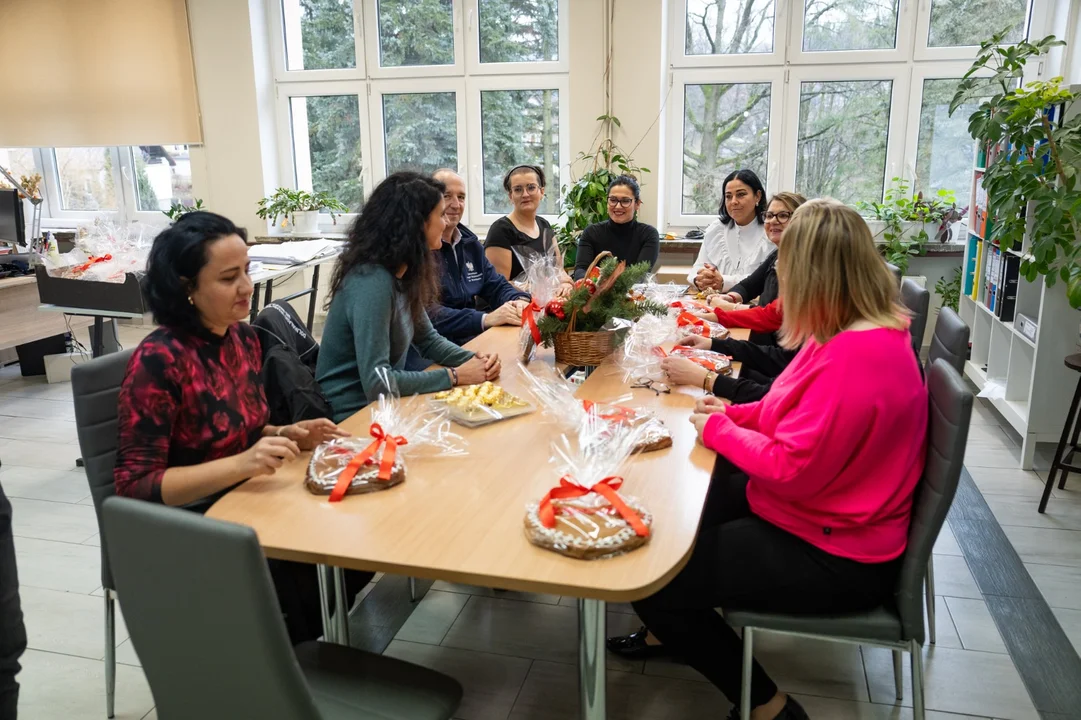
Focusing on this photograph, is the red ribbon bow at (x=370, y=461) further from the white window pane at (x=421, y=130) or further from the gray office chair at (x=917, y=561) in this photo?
the white window pane at (x=421, y=130)

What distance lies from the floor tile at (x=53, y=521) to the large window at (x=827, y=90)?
4.11 meters

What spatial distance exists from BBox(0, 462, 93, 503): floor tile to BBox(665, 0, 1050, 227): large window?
4023mm

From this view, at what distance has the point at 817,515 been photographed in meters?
1.74

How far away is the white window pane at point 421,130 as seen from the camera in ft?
19.6

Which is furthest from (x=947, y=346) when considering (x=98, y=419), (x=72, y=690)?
(x=72, y=690)

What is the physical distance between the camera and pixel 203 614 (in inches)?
45.9

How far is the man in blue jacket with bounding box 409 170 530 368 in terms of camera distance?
3.27 meters

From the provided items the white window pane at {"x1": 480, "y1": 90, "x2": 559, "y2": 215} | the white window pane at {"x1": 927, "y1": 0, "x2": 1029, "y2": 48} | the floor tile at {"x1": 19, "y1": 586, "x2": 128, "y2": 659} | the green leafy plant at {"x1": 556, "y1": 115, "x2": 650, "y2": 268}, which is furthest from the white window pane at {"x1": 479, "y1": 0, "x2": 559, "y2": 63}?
the floor tile at {"x1": 19, "y1": 586, "x2": 128, "y2": 659}

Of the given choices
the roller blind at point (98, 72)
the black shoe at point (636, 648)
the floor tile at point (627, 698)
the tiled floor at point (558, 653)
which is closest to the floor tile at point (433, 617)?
the tiled floor at point (558, 653)

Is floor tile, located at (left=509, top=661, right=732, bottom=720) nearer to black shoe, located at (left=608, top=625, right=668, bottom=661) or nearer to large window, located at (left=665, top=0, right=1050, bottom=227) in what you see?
black shoe, located at (left=608, top=625, right=668, bottom=661)

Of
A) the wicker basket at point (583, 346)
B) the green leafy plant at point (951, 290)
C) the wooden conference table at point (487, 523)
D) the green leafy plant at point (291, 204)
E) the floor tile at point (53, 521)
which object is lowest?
the floor tile at point (53, 521)

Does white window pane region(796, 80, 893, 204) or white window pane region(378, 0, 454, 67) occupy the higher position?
white window pane region(378, 0, 454, 67)

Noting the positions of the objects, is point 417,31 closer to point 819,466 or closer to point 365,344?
point 365,344

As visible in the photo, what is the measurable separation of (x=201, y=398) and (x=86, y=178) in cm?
616
